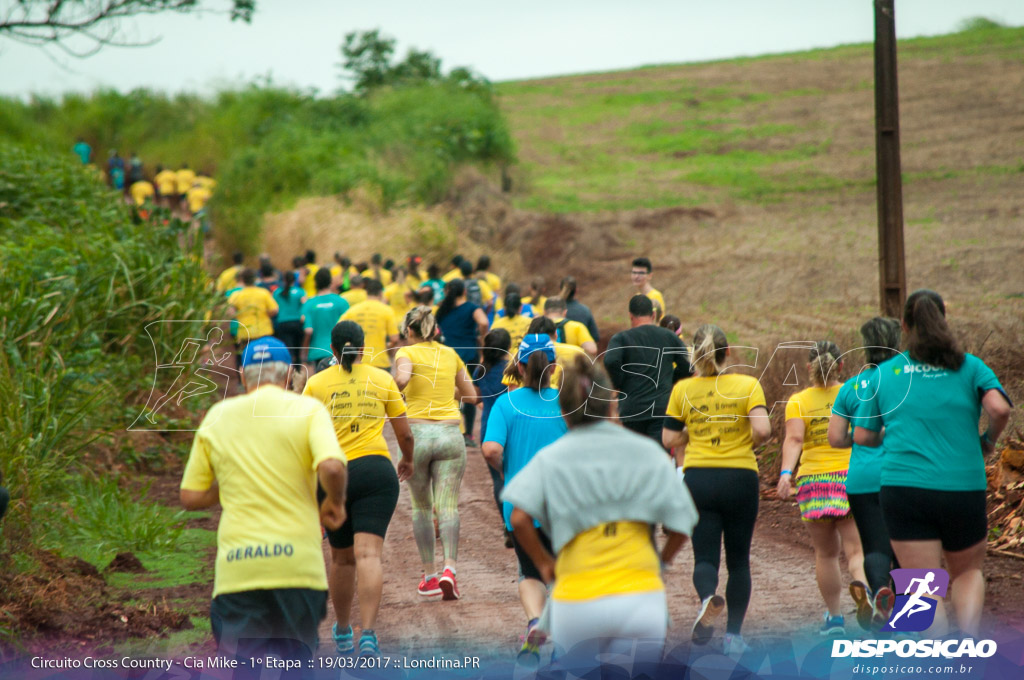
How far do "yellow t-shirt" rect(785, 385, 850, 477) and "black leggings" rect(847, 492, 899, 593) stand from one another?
44 centimetres

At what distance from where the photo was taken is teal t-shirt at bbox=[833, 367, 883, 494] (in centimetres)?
605

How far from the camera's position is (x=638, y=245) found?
97.5 ft

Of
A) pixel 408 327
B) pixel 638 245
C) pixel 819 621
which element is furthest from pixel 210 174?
pixel 819 621

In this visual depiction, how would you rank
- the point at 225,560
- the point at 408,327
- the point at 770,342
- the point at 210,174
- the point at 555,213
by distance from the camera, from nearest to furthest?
the point at 225,560 → the point at 408,327 → the point at 770,342 → the point at 555,213 → the point at 210,174

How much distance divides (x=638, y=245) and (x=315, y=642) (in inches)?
1012

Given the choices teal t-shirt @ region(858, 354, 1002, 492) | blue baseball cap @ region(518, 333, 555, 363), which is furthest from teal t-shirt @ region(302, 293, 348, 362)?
teal t-shirt @ region(858, 354, 1002, 492)

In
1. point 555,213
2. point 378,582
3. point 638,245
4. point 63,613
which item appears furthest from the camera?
point 555,213

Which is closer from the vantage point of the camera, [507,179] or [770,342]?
[770,342]

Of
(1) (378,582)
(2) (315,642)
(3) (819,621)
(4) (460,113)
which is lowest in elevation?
(3) (819,621)

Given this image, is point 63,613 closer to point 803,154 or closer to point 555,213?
point 555,213

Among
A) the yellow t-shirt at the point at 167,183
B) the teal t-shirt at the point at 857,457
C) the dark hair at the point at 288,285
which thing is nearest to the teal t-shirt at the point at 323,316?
the dark hair at the point at 288,285

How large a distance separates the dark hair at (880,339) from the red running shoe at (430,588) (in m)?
3.68

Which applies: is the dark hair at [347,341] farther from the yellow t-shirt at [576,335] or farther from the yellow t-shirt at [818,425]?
the yellow t-shirt at [576,335]

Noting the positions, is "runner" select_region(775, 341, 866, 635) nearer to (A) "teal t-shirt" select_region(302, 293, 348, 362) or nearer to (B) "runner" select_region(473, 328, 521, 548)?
(B) "runner" select_region(473, 328, 521, 548)
